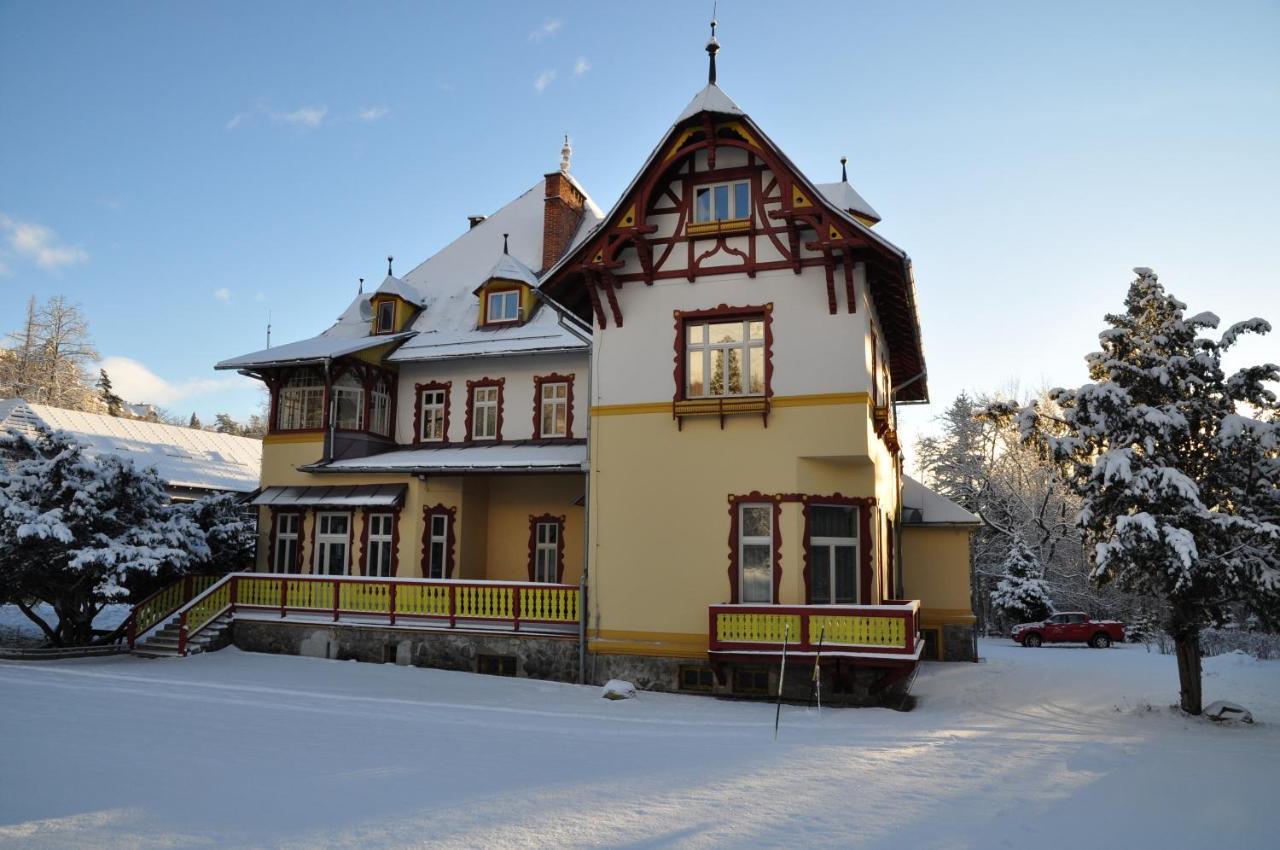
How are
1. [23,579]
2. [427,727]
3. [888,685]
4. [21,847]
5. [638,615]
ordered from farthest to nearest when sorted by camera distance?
[23,579] → [638,615] → [888,685] → [427,727] → [21,847]

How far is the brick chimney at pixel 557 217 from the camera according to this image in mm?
24188

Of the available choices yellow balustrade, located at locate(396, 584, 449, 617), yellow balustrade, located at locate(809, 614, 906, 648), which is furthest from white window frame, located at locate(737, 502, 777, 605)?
yellow balustrade, located at locate(396, 584, 449, 617)

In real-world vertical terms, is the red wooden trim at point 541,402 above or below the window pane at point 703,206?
below

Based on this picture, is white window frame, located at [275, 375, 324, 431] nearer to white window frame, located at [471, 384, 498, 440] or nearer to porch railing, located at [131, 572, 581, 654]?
white window frame, located at [471, 384, 498, 440]

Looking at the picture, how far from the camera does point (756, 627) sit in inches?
581

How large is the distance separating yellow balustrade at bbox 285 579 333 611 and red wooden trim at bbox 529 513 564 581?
4.89m

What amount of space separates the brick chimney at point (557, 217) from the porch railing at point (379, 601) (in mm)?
10110

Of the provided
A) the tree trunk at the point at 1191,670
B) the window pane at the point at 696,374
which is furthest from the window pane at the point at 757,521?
the tree trunk at the point at 1191,670

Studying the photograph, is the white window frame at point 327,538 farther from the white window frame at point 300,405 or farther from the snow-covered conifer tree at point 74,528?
the snow-covered conifer tree at point 74,528

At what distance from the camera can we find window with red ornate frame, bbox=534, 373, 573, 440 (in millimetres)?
21781

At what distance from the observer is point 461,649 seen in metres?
17.6

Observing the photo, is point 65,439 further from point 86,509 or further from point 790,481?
point 790,481

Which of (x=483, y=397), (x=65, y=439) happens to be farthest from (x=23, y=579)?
(x=483, y=397)

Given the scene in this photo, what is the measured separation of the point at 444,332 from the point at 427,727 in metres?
13.7
